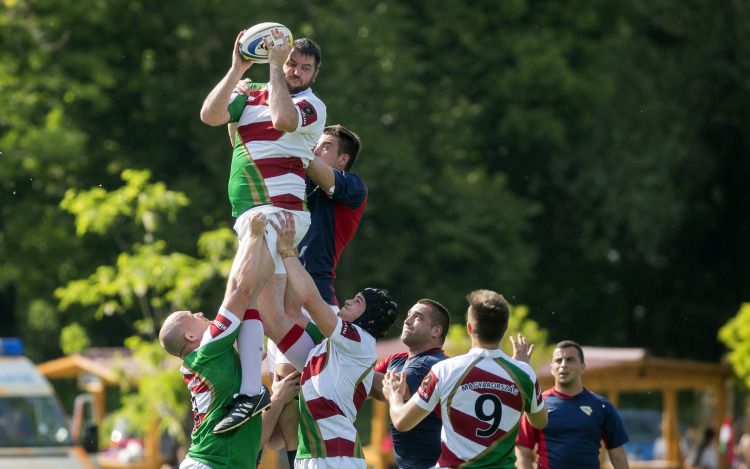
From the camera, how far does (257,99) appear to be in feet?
18.5

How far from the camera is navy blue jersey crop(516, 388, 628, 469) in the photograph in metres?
7.18

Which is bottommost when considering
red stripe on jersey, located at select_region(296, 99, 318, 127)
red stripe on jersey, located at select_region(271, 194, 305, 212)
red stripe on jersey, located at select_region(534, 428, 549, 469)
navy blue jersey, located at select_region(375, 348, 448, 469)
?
red stripe on jersey, located at select_region(534, 428, 549, 469)

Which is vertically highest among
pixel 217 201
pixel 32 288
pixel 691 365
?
pixel 217 201

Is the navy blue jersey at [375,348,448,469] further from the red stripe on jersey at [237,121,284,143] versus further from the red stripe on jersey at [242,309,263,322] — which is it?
the red stripe on jersey at [237,121,284,143]

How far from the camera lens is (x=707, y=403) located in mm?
32188

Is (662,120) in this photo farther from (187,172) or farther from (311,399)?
(311,399)

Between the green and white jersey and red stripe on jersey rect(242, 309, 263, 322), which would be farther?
red stripe on jersey rect(242, 309, 263, 322)

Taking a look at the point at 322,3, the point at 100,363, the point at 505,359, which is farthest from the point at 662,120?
the point at 505,359

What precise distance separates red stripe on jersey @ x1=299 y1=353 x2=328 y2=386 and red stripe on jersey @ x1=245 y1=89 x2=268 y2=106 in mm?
1492

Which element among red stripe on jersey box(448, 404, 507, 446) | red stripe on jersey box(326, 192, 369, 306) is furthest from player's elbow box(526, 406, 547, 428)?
red stripe on jersey box(326, 192, 369, 306)

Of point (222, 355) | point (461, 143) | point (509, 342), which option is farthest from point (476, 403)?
point (461, 143)

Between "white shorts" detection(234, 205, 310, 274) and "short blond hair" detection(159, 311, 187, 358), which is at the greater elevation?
"white shorts" detection(234, 205, 310, 274)

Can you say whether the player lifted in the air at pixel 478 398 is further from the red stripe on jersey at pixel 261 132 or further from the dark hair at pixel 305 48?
the dark hair at pixel 305 48

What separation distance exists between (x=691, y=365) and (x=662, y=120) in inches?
445
